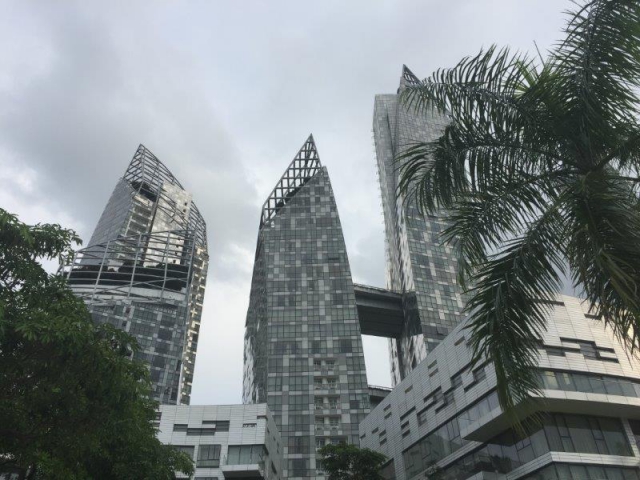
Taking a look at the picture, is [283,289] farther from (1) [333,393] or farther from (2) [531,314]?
(2) [531,314]

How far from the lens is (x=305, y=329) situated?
103188mm

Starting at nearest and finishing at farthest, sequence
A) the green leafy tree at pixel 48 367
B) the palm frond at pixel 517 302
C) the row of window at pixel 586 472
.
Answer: the palm frond at pixel 517 302 → the green leafy tree at pixel 48 367 → the row of window at pixel 586 472

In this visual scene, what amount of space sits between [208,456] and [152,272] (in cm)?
8283

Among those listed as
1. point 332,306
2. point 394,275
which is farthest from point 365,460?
point 394,275

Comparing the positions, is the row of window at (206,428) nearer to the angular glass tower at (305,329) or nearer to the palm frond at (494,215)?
the angular glass tower at (305,329)

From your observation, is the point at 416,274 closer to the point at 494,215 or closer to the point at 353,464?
the point at 353,464

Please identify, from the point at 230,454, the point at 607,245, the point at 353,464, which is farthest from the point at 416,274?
the point at 607,245

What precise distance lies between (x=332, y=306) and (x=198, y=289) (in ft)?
212

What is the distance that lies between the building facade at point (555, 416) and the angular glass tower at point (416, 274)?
4327 centimetres

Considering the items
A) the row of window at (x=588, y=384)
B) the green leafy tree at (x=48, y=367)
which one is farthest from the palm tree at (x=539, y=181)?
the row of window at (x=588, y=384)

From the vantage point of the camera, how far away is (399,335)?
12456cm

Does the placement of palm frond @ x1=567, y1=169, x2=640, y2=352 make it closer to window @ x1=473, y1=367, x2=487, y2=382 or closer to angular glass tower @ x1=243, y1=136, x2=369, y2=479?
window @ x1=473, y1=367, x2=487, y2=382

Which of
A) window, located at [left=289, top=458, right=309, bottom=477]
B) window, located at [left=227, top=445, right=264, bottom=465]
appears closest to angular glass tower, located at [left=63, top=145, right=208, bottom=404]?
window, located at [left=289, top=458, right=309, bottom=477]

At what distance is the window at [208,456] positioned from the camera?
56406 mm
